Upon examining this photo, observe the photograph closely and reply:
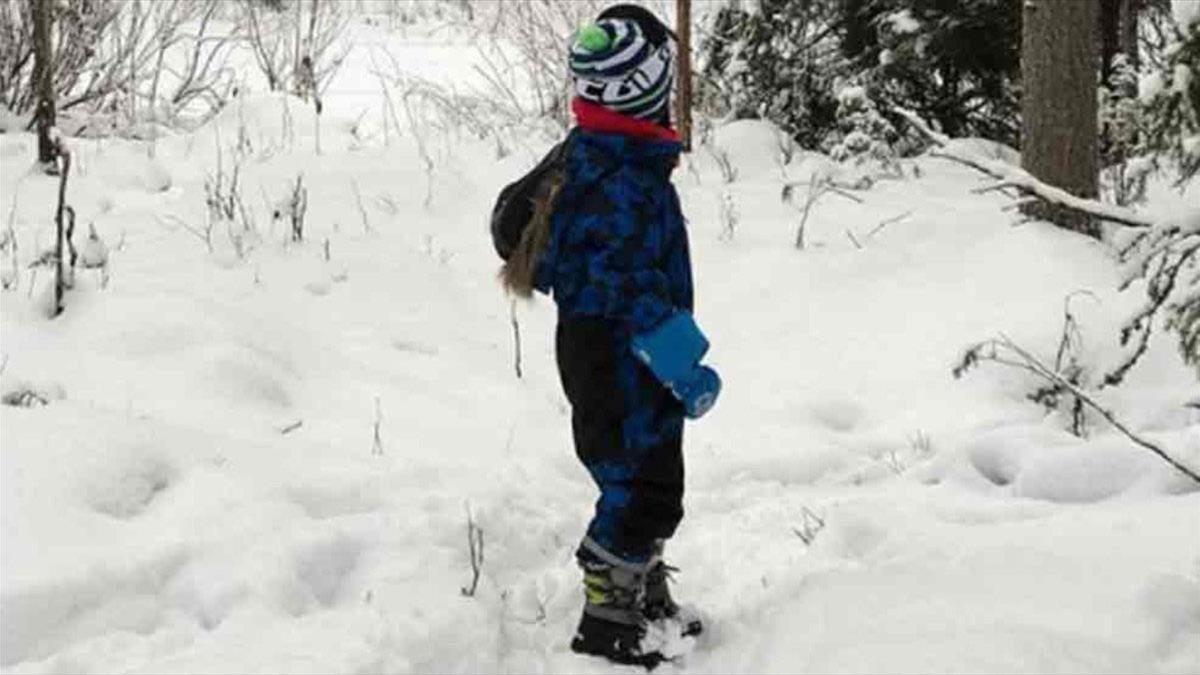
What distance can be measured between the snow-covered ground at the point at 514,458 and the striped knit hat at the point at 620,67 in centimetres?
112

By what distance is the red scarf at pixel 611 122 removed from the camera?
304cm

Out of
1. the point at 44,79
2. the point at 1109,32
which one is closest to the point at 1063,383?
the point at 1109,32

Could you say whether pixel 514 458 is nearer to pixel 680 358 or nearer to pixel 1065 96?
pixel 680 358

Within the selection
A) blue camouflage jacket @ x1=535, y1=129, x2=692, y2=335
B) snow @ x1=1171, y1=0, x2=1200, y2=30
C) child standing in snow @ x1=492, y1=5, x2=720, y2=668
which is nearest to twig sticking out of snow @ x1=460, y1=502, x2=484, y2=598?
child standing in snow @ x1=492, y1=5, x2=720, y2=668

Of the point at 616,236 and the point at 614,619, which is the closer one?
the point at 616,236

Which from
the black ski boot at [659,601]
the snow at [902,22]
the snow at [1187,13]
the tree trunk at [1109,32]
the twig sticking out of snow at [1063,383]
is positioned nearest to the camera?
the snow at [1187,13]

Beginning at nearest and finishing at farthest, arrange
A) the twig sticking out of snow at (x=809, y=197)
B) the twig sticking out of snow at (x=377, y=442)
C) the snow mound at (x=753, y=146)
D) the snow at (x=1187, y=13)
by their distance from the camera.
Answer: the snow at (x=1187, y=13) → the twig sticking out of snow at (x=377, y=442) → the twig sticking out of snow at (x=809, y=197) → the snow mound at (x=753, y=146)

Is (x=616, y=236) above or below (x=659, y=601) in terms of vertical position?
above

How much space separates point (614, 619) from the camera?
312 cm

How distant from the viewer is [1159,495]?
349 cm

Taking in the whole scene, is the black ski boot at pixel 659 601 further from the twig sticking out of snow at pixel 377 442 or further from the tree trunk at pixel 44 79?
the tree trunk at pixel 44 79

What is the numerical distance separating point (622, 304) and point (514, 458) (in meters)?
1.19

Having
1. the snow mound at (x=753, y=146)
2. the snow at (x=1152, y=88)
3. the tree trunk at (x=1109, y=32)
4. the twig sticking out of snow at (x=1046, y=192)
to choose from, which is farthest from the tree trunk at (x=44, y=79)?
the snow at (x=1152, y=88)

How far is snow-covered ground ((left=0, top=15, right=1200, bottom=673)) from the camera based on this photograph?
298 centimetres
